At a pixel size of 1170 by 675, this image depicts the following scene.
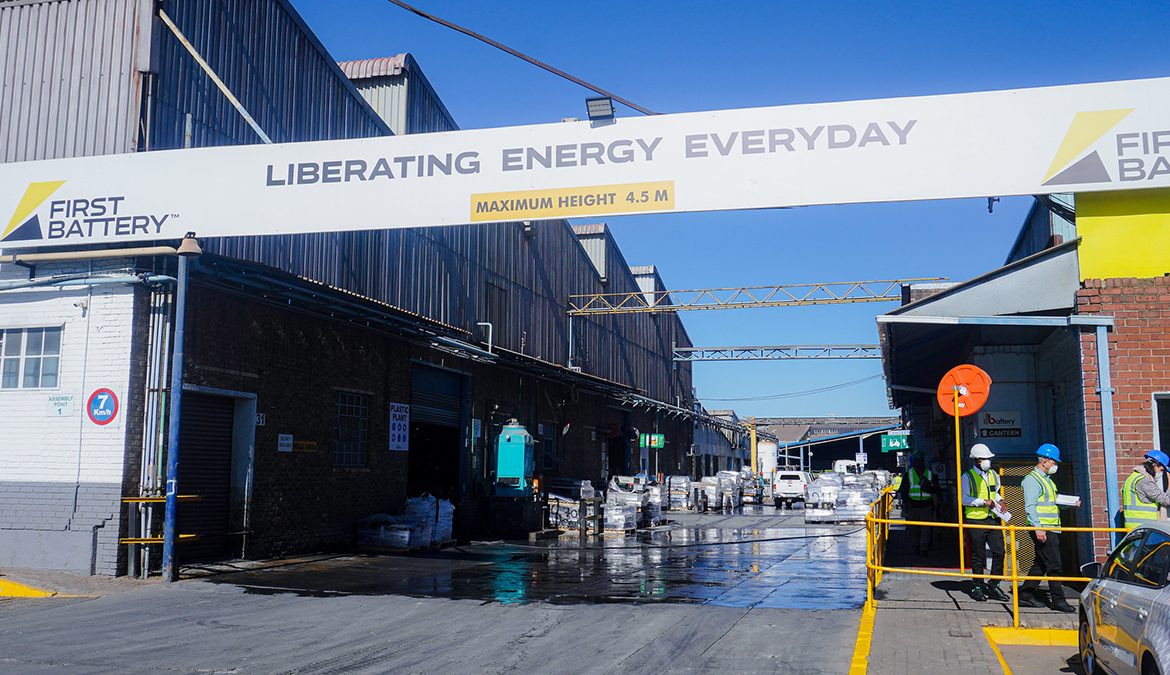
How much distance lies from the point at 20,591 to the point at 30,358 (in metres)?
3.93

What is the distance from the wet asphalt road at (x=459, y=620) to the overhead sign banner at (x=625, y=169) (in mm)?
4865

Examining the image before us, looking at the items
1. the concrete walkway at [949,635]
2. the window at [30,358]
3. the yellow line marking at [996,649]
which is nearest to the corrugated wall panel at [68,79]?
the window at [30,358]

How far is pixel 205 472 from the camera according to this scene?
49.4ft

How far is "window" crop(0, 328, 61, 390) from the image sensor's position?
14.4 meters

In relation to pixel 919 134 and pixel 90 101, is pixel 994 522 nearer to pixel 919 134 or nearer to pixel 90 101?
pixel 919 134

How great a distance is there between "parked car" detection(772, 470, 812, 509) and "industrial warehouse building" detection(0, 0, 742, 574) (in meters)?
21.0

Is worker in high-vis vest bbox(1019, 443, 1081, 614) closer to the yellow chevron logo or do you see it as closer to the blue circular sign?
the yellow chevron logo

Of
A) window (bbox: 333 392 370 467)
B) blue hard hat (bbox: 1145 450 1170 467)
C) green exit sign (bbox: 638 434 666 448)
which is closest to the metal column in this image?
blue hard hat (bbox: 1145 450 1170 467)

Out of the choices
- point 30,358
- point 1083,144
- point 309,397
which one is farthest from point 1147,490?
point 30,358

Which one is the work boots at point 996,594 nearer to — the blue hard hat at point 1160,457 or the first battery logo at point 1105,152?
the blue hard hat at point 1160,457

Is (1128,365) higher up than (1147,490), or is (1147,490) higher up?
(1128,365)

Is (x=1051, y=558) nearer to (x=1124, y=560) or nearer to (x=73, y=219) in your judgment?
(x=1124, y=560)

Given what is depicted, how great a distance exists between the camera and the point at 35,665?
8250mm

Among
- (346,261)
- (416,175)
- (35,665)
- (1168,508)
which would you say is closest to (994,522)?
(1168,508)
